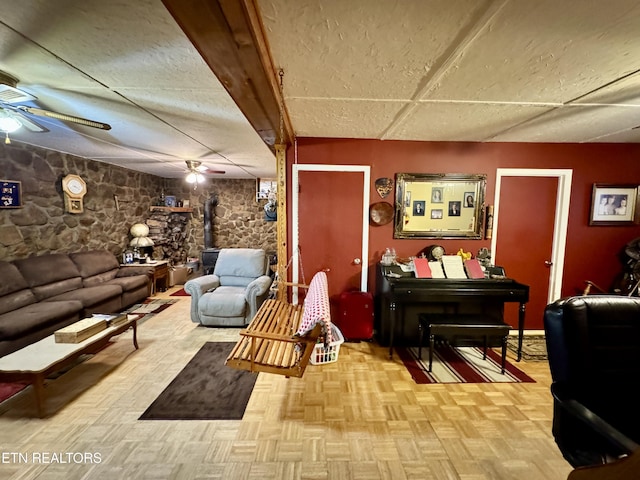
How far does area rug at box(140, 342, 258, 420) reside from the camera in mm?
1911

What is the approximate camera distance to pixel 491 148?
119 inches

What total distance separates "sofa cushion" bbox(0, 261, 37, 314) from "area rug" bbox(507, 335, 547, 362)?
5543mm

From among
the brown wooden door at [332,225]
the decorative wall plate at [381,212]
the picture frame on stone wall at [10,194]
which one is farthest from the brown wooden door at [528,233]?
the picture frame on stone wall at [10,194]

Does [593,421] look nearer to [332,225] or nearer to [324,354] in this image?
[324,354]

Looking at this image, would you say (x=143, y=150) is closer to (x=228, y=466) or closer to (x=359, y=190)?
(x=359, y=190)

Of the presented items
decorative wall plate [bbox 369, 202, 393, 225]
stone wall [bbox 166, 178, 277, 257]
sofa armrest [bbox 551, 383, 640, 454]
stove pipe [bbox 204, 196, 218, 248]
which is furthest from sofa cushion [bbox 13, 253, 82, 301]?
sofa armrest [bbox 551, 383, 640, 454]

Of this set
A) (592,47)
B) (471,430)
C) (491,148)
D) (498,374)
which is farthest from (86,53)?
(498,374)

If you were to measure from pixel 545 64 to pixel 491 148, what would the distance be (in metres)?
1.71

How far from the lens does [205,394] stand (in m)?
2.14

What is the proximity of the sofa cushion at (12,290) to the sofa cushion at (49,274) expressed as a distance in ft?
0.26

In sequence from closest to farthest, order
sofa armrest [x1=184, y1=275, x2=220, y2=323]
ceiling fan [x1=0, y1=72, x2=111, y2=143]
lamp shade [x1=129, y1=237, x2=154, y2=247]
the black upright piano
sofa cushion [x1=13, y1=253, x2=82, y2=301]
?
1. ceiling fan [x1=0, y1=72, x2=111, y2=143]
2. the black upright piano
3. sofa cushion [x1=13, y1=253, x2=82, y2=301]
4. sofa armrest [x1=184, y1=275, x2=220, y2=323]
5. lamp shade [x1=129, y1=237, x2=154, y2=247]

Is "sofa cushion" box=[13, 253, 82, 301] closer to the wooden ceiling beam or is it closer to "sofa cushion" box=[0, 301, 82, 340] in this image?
"sofa cushion" box=[0, 301, 82, 340]

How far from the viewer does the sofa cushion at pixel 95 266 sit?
12.4ft

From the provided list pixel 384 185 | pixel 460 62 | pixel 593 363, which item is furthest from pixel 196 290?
pixel 593 363
